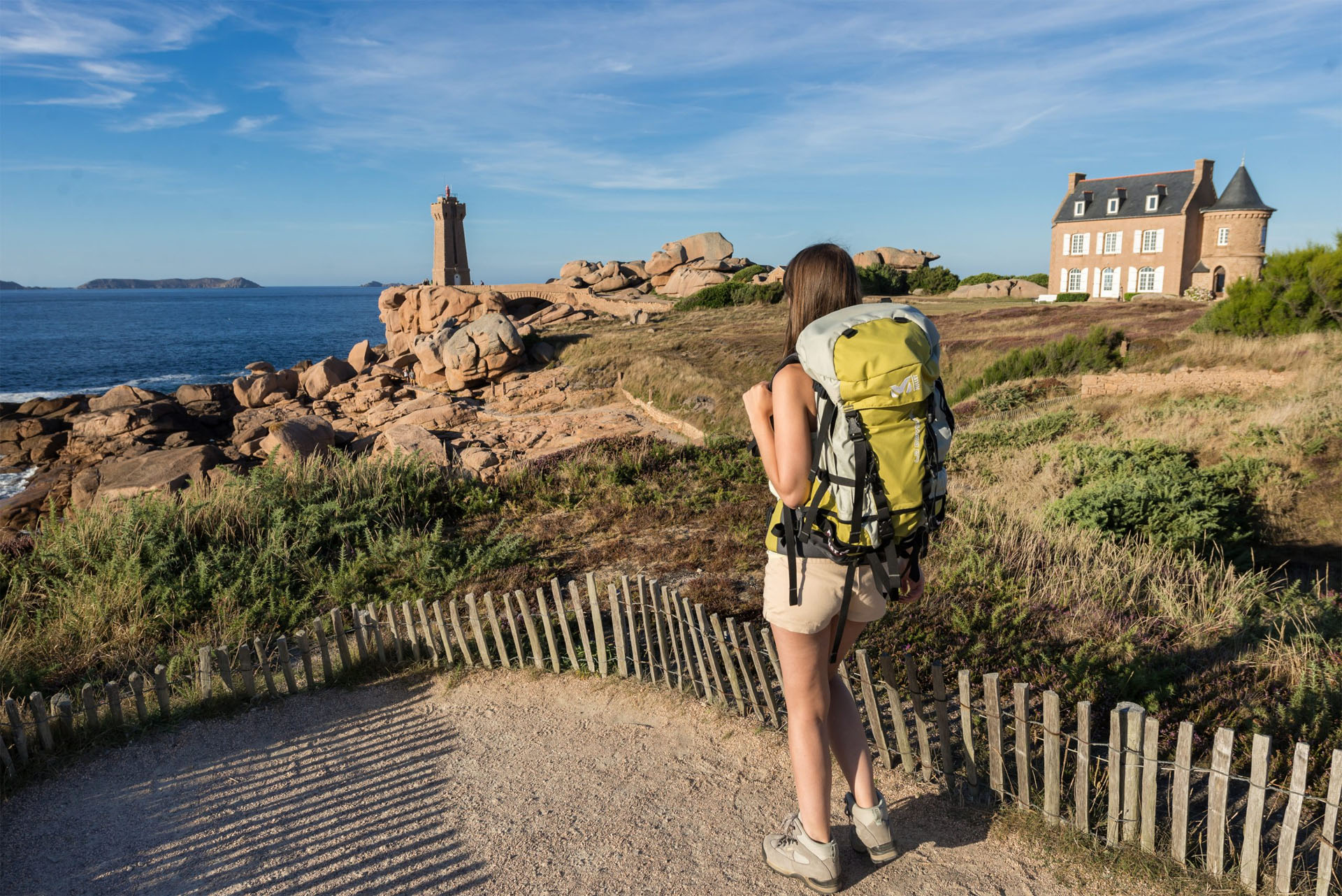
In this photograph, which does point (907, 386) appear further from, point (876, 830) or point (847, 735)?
point (876, 830)

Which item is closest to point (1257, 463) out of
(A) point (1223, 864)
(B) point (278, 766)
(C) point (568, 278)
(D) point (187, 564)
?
(A) point (1223, 864)

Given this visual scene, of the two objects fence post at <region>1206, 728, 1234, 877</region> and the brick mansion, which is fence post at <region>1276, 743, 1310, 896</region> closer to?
fence post at <region>1206, 728, 1234, 877</region>

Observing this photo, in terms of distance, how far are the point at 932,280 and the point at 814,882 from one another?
49.8 meters

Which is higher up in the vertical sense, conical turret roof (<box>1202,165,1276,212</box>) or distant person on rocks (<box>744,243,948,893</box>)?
conical turret roof (<box>1202,165,1276,212</box>)

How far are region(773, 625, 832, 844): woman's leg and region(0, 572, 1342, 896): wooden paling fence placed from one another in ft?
2.83

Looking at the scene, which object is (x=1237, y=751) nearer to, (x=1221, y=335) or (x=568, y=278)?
(x=1221, y=335)

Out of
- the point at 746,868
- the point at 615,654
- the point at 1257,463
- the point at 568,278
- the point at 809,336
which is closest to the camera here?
the point at 809,336

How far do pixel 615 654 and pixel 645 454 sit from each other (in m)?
5.25

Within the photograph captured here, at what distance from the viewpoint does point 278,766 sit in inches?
187

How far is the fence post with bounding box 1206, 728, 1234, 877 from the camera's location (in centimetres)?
331

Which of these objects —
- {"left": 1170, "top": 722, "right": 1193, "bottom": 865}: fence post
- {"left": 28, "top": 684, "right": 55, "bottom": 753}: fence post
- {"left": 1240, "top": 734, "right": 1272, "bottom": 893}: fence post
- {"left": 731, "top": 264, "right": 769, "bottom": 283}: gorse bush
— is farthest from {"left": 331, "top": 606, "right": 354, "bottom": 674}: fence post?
{"left": 731, "top": 264, "right": 769, "bottom": 283}: gorse bush

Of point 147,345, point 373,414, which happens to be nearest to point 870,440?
point 373,414

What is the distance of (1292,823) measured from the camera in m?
3.19

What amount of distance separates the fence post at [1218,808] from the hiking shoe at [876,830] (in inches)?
49.0
